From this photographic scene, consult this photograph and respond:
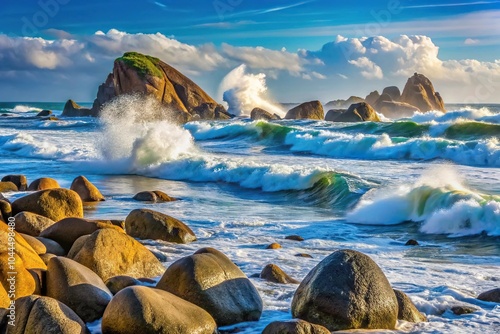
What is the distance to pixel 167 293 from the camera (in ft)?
18.5

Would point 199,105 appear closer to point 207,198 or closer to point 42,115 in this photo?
point 42,115

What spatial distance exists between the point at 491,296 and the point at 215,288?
2874 millimetres

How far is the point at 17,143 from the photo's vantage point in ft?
99.9

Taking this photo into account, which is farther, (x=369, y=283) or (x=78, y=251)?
(x=78, y=251)

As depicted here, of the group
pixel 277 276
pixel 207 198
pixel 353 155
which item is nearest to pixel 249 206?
pixel 207 198

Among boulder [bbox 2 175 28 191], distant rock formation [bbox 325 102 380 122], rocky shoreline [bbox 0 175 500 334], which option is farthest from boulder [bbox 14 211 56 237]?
distant rock formation [bbox 325 102 380 122]

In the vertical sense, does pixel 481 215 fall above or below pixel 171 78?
below

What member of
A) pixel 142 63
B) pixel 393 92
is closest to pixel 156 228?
pixel 142 63

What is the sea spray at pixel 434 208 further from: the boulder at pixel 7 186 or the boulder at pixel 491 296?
the boulder at pixel 7 186

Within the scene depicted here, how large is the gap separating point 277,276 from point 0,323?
323cm

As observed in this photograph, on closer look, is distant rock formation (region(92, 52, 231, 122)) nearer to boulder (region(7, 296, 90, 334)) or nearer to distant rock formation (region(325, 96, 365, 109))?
distant rock formation (region(325, 96, 365, 109))

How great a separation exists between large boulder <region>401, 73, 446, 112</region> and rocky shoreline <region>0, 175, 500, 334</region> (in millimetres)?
70823

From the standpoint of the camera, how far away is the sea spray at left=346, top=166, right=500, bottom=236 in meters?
11.7

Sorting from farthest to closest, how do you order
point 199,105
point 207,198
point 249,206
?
1. point 199,105
2. point 207,198
3. point 249,206
